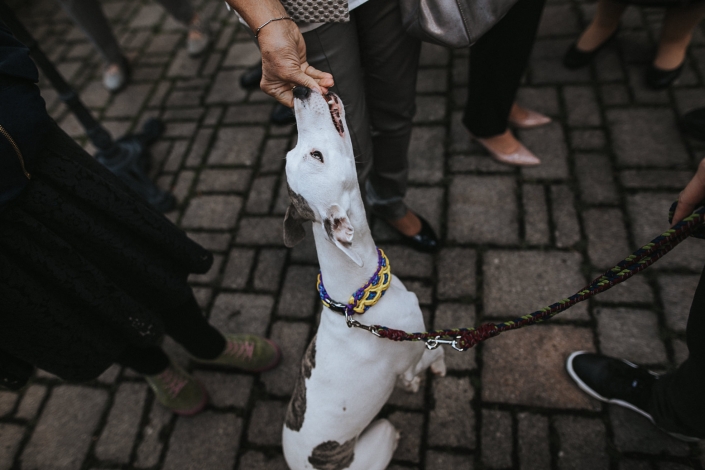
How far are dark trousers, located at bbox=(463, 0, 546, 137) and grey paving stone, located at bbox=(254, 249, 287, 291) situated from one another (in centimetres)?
176

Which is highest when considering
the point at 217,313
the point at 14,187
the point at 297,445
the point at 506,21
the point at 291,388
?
the point at 14,187

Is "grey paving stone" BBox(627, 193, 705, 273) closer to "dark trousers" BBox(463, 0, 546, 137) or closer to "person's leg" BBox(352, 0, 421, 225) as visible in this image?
"dark trousers" BBox(463, 0, 546, 137)

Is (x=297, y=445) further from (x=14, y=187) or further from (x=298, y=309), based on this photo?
(x=14, y=187)

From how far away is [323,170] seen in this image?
1.73m

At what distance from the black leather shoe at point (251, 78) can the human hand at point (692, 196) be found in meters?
3.83

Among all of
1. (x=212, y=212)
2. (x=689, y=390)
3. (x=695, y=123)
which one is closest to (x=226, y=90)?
(x=212, y=212)

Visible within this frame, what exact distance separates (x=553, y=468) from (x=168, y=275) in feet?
7.21

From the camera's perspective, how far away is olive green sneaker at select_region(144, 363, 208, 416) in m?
2.61

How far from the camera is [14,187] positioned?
5.05 feet

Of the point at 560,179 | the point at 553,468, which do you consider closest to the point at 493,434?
the point at 553,468

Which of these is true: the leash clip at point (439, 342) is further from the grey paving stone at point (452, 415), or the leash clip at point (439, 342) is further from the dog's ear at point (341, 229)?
the grey paving stone at point (452, 415)

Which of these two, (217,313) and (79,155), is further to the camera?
(217,313)

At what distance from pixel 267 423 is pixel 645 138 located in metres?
3.39

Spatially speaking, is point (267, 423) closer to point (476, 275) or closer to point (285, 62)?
point (476, 275)
